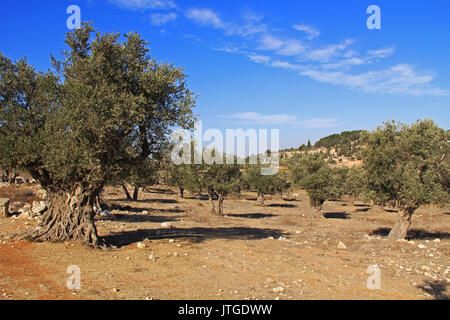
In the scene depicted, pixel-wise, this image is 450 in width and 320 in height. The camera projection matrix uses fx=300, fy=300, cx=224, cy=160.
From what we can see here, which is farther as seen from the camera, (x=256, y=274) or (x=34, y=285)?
(x=256, y=274)

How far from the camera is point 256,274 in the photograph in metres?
12.6

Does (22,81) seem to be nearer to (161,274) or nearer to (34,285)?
(34,285)

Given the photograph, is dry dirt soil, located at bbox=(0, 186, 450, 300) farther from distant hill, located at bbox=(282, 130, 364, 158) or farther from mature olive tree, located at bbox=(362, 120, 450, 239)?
distant hill, located at bbox=(282, 130, 364, 158)

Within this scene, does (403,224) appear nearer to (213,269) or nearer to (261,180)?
(213,269)

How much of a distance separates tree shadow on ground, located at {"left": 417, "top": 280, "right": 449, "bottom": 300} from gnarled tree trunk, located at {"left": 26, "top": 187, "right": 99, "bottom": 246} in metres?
15.0

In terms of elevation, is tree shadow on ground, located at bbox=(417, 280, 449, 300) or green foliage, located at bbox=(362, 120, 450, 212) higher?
green foliage, located at bbox=(362, 120, 450, 212)

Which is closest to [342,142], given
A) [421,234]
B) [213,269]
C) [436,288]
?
[421,234]

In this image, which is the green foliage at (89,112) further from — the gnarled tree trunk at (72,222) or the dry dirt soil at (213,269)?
the dry dirt soil at (213,269)

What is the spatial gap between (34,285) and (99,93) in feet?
26.0

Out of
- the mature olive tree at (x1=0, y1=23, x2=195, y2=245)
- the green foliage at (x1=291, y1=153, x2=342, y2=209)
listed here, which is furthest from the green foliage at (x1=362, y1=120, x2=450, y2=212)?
the green foliage at (x1=291, y1=153, x2=342, y2=209)

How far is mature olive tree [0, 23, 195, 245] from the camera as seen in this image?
44.2 ft

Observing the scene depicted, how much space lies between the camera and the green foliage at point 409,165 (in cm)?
2111
